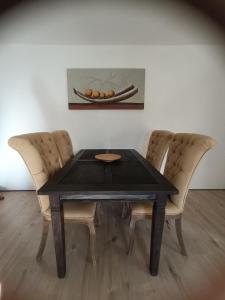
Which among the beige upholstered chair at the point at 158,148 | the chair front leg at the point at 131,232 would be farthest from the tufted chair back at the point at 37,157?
the beige upholstered chair at the point at 158,148

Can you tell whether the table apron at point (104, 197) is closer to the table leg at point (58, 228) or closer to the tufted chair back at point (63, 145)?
the table leg at point (58, 228)

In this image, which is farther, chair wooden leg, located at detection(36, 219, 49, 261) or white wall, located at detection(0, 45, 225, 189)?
white wall, located at detection(0, 45, 225, 189)

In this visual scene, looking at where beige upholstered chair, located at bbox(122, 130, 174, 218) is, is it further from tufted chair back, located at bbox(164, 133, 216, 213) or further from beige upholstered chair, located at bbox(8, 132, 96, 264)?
beige upholstered chair, located at bbox(8, 132, 96, 264)

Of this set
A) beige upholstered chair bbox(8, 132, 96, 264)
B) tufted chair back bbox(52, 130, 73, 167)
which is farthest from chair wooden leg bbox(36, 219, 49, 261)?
tufted chair back bbox(52, 130, 73, 167)

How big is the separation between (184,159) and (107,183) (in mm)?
597

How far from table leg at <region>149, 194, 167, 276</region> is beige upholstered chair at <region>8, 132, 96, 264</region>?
42 cm

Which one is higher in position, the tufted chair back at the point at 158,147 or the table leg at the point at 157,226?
the tufted chair back at the point at 158,147

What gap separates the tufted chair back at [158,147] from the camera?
5.56 feet

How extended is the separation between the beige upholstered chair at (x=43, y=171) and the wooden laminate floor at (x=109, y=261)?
14cm

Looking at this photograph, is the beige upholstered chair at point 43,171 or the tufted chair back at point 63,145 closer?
the beige upholstered chair at point 43,171

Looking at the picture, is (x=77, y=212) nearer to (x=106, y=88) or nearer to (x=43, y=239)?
(x=43, y=239)

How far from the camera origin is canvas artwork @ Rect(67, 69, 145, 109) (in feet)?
8.02

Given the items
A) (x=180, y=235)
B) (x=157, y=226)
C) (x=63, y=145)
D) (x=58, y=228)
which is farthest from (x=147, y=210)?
(x=63, y=145)

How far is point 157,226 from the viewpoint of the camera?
113cm
